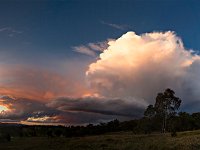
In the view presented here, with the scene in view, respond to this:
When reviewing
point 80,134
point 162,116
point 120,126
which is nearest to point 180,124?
point 162,116

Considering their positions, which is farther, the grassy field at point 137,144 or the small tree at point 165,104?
the small tree at point 165,104

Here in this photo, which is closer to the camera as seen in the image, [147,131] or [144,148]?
[144,148]

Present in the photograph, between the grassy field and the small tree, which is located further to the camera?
the small tree

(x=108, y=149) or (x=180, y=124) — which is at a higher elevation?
(x=180, y=124)

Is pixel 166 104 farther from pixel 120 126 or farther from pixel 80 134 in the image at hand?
pixel 120 126

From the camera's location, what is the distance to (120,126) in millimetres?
183375

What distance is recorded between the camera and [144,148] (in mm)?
51406

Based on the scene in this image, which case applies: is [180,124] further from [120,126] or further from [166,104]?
[120,126]

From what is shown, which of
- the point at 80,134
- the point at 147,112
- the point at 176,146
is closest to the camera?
the point at 176,146

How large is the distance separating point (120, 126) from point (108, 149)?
131632mm

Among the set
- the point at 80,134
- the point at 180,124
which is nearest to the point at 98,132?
the point at 80,134

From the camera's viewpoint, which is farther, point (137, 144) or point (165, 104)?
point (165, 104)

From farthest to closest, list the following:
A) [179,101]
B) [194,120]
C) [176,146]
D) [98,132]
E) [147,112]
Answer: [98,132]
[194,120]
[147,112]
[179,101]
[176,146]

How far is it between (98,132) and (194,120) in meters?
53.6
